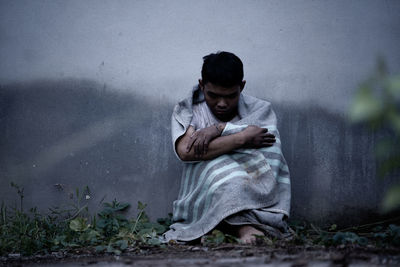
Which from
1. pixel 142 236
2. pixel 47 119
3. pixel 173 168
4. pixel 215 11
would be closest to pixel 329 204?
pixel 173 168

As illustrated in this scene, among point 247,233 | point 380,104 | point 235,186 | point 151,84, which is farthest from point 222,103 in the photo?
point 380,104

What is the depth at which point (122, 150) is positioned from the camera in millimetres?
3732

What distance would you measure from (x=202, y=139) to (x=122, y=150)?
0.94 metres

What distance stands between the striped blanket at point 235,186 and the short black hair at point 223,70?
0.96 ft

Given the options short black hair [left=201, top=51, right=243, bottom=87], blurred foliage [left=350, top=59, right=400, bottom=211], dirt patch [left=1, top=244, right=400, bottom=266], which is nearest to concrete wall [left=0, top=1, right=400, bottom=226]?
short black hair [left=201, top=51, right=243, bottom=87]

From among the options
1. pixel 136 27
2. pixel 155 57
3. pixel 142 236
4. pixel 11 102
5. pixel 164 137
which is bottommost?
pixel 142 236

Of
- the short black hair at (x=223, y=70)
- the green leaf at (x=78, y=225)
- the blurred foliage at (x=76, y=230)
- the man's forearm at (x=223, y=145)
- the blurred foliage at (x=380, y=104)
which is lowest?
the blurred foliage at (x=76, y=230)

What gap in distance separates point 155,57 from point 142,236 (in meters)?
1.50

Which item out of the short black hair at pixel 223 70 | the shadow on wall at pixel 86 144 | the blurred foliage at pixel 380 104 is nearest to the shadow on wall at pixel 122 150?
the shadow on wall at pixel 86 144

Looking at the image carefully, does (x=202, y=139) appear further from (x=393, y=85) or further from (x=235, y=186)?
(x=393, y=85)

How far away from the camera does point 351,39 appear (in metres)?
3.66

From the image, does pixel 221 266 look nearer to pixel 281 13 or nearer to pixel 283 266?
pixel 283 266

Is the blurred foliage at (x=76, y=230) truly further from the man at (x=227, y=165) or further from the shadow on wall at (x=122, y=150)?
the man at (x=227, y=165)

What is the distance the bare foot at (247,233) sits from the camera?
2707mm
